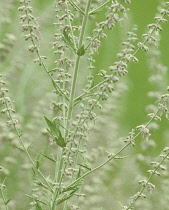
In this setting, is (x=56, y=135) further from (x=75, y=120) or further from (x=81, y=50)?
(x=81, y=50)

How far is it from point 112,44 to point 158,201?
1.48 meters

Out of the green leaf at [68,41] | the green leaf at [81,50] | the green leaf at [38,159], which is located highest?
the green leaf at [68,41]

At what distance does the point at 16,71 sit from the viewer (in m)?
3.97

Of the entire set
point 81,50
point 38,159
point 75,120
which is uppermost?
point 81,50

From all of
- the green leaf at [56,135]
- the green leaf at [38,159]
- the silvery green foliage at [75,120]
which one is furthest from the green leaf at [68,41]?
the green leaf at [38,159]

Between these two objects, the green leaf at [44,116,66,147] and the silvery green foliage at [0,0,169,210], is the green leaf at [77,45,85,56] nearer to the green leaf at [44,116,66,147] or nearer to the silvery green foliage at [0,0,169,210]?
the silvery green foliage at [0,0,169,210]

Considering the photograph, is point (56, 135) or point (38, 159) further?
point (38, 159)

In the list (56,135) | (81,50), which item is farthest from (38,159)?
(81,50)

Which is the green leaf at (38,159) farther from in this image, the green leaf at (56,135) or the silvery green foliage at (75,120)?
the green leaf at (56,135)

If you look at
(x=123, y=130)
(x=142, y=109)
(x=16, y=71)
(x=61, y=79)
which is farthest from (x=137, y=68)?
(x=61, y=79)

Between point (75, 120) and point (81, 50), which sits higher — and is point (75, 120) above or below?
below

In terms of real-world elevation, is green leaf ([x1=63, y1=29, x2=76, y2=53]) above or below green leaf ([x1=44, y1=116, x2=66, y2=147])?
above

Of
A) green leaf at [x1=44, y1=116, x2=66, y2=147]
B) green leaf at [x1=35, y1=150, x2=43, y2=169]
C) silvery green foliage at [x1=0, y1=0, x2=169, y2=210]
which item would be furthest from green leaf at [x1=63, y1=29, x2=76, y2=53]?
green leaf at [x1=35, y1=150, x2=43, y2=169]

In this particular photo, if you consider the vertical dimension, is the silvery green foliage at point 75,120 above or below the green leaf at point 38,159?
above
